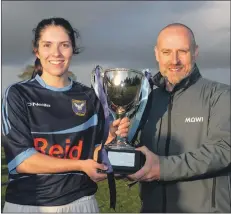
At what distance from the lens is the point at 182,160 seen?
251 centimetres

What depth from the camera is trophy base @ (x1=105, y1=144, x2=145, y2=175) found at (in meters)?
2.52

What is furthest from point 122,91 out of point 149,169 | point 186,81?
point 149,169

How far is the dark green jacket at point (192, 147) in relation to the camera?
2514 mm

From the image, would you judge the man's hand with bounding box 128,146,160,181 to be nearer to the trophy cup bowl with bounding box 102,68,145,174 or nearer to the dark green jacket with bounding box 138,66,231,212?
the dark green jacket with bounding box 138,66,231,212

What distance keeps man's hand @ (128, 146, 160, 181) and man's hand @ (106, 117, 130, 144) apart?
0.18 m

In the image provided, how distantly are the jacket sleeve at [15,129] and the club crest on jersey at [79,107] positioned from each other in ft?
0.92

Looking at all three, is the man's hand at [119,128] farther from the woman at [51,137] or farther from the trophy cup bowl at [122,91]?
the woman at [51,137]

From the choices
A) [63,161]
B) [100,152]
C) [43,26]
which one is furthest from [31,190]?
[43,26]

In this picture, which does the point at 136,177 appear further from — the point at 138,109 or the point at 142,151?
the point at 138,109

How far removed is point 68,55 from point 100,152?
0.59 m

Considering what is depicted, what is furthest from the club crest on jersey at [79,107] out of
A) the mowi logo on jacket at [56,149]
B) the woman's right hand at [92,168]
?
the woman's right hand at [92,168]

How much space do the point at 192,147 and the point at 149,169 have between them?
30cm

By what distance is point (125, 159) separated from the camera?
8.34 ft

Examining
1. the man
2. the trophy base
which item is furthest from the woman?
the man
